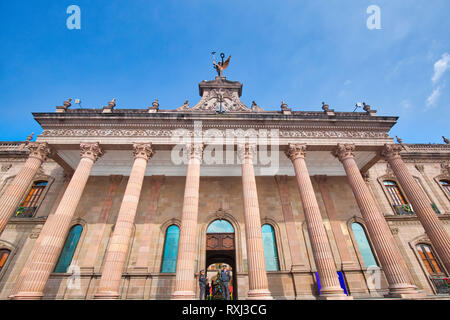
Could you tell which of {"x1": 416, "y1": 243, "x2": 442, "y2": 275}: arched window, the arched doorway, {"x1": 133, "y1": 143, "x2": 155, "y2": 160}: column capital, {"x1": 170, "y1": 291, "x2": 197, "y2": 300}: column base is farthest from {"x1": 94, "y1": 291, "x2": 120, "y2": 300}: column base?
{"x1": 416, "y1": 243, "x2": 442, "y2": 275}: arched window

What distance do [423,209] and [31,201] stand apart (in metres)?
27.0

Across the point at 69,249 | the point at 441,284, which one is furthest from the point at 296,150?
the point at 69,249

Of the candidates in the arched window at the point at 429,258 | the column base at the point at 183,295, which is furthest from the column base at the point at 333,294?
the arched window at the point at 429,258

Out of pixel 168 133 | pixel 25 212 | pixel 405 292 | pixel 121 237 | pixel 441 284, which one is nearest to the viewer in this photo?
pixel 405 292

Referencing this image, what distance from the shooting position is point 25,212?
1639 cm

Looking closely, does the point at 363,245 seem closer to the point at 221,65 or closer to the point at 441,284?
the point at 441,284

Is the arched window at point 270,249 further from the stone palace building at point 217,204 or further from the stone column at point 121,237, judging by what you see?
the stone column at point 121,237

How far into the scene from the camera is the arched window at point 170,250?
14586 millimetres

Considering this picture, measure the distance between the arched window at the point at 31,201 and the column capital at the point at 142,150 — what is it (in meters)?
10.3

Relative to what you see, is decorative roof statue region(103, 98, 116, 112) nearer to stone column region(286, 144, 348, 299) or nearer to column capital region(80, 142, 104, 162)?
column capital region(80, 142, 104, 162)

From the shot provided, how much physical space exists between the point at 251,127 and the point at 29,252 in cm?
1760

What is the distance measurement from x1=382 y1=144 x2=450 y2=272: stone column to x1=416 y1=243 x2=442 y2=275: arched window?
211 inches

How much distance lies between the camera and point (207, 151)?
50.0 feet

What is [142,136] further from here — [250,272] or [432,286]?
[432,286]
